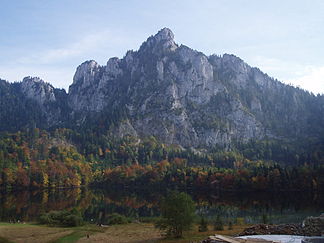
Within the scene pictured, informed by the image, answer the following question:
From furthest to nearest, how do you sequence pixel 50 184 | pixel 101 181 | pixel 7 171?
pixel 101 181 < pixel 50 184 < pixel 7 171

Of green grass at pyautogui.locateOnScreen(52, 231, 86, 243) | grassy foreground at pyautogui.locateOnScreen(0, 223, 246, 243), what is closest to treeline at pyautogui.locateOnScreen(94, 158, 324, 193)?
grassy foreground at pyautogui.locateOnScreen(0, 223, 246, 243)

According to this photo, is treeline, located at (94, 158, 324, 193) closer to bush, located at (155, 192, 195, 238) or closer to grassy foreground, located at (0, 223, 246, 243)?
grassy foreground, located at (0, 223, 246, 243)

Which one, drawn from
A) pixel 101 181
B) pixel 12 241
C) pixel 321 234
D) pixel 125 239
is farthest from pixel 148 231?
pixel 101 181

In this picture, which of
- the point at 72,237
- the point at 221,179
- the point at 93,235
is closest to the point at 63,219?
the point at 93,235

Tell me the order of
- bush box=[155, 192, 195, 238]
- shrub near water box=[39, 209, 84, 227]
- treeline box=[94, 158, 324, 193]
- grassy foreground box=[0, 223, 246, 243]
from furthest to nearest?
treeline box=[94, 158, 324, 193] < shrub near water box=[39, 209, 84, 227] < grassy foreground box=[0, 223, 246, 243] < bush box=[155, 192, 195, 238]

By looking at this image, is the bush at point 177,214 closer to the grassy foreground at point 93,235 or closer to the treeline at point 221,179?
the grassy foreground at point 93,235

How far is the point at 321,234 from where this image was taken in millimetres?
35344

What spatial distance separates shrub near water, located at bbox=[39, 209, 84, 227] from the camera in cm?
6456

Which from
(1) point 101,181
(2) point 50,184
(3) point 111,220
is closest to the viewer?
(3) point 111,220

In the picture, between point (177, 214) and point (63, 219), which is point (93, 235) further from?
point (63, 219)

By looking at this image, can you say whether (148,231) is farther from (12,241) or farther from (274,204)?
(274,204)

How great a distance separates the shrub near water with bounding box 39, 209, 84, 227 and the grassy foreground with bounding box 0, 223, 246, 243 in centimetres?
581

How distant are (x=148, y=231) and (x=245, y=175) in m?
100

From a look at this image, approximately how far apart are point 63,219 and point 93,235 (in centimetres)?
1563
